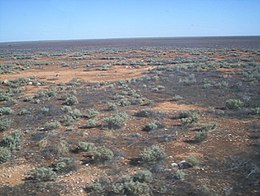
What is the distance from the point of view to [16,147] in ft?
33.5

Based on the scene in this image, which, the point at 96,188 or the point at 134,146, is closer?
the point at 96,188

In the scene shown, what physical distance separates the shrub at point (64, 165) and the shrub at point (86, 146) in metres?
0.92

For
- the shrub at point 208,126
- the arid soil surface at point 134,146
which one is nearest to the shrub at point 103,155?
the arid soil surface at point 134,146

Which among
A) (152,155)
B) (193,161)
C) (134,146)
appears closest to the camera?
(193,161)

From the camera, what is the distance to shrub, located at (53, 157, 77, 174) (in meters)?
8.46

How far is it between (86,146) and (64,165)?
1445mm

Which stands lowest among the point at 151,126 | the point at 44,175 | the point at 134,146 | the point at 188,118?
the point at 134,146

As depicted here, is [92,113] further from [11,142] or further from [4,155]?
[4,155]

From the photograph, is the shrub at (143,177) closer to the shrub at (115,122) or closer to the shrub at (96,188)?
the shrub at (96,188)

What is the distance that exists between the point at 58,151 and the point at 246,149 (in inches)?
239

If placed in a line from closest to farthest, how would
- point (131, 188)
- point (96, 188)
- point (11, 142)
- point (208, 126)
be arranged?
1. point (131, 188)
2. point (96, 188)
3. point (11, 142)
4. point (208, 126)

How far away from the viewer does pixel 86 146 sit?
995 cm

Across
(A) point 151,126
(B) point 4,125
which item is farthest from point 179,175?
(B) point 4,125

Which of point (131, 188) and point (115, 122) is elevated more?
point (115, 122)
